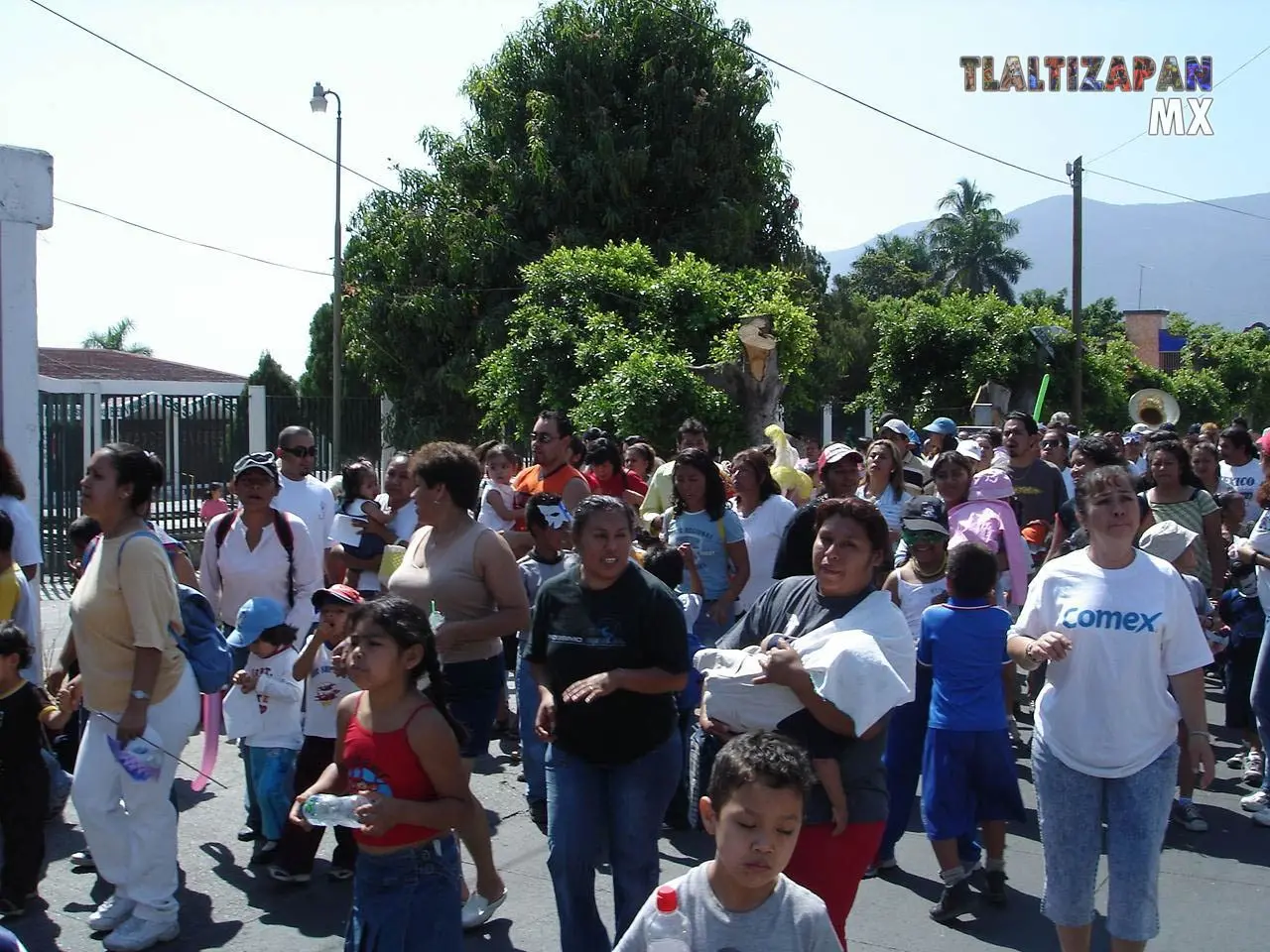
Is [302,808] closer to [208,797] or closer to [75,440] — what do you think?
[208,797]

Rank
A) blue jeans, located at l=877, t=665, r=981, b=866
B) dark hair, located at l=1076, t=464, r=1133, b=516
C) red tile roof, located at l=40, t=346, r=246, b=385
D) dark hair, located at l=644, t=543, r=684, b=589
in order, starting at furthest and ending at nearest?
red tile roof, located at l=40, t=346, r=246, b=385, dark hair, located at l=644, t=543, r=684, b=589, blue jeans, located at l=877, t=665, r=981, b=866, dark hair, located at l=1076, t=464, r=1133, b=516

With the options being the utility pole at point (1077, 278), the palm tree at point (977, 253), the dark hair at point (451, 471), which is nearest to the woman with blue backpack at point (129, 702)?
the dark hair at point (451, 471)

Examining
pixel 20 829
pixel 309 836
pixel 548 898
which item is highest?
pixel 20 829

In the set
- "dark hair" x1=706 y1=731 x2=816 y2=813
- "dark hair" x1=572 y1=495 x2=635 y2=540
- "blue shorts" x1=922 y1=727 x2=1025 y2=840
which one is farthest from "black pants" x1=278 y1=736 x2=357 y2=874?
"dark hair" x1=706 y1=731 x2=816 y2=813

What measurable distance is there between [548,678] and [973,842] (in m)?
2.50

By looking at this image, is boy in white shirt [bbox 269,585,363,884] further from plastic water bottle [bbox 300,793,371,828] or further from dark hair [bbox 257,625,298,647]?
plastic water bottle [bbox 300,793,371,828]

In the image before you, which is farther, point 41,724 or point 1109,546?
point 41,724

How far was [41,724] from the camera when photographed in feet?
17.8

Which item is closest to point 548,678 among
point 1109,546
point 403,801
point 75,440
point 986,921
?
point 403,801

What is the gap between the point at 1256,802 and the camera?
21.8 ft

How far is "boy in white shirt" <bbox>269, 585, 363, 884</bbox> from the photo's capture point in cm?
552

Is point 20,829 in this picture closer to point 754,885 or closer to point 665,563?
point 665,563

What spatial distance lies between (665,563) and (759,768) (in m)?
3.27

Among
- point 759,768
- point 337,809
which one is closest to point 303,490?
point 337,809
